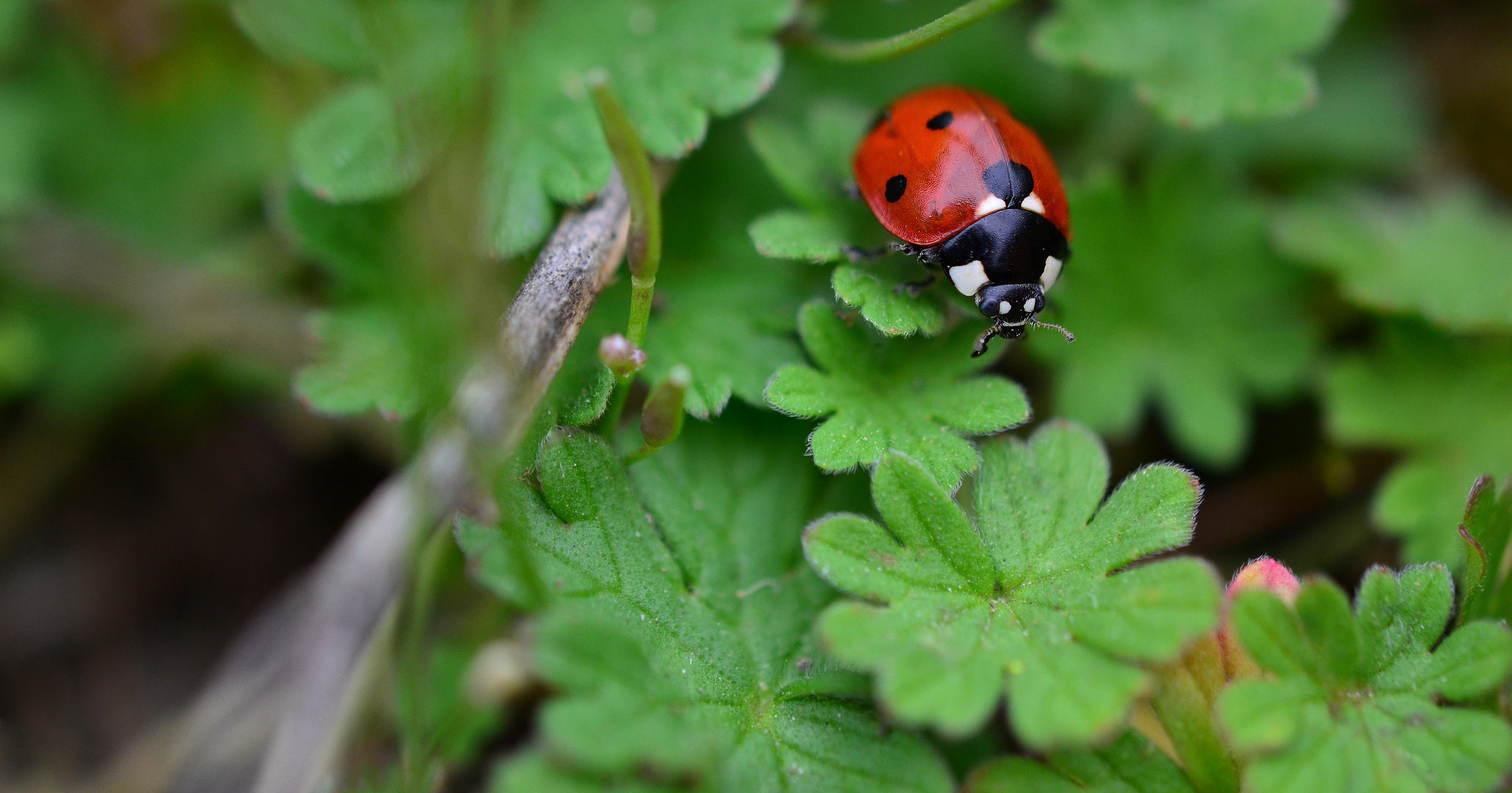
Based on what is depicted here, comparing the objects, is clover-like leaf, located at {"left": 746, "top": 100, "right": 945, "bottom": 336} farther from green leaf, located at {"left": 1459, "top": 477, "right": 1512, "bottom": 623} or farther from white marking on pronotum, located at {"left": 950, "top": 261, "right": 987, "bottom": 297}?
green leaf, located at {"left": 1459, "top": 477, "right": 1512, "bottom": 623}

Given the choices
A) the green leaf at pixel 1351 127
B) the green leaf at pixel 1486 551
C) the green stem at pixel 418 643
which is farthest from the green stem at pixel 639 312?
the green leaf at pixel 1351 127

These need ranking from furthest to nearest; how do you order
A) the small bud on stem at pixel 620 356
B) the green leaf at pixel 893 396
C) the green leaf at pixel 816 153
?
the green leaf at pixel 816 153 < the green leaf at pixel 893 396 < the small bud on stem at pixel 620 356

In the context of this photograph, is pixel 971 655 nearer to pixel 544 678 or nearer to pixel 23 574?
pixel 544 678

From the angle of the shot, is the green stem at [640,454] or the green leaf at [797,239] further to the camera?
the green leaf at [797,239]

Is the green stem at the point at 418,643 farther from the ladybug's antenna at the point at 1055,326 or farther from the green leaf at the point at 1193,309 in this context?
the green leaf at the point at 1193,309

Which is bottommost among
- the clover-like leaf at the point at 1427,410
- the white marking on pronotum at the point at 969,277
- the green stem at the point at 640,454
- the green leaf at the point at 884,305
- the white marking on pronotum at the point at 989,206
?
the clover-like leaf at the point at 1427,410

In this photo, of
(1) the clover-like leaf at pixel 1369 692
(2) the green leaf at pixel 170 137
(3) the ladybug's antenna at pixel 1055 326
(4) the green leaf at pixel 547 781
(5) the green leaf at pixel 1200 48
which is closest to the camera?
(4) the green leaf at pixel 547 781

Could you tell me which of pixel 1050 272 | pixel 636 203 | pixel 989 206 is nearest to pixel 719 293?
pixel 636 203

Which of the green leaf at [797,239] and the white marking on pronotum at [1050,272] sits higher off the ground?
the green leaf at [797,239]
